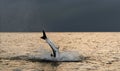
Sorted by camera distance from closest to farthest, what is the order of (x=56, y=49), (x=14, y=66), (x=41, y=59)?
(x=14, y=66)
(x=56, y=49)
(x=41, y=59)

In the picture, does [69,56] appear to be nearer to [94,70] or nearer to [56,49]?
[56,49]

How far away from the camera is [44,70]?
39.6 m

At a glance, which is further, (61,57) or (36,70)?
(61,57)

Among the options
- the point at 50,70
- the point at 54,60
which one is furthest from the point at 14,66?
the point at 54,60

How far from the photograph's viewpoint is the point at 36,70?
3925 cm

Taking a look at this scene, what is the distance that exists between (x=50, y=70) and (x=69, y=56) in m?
14.4

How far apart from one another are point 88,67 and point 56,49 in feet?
21.8

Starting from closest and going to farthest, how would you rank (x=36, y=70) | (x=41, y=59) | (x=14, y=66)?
(x=36, y=70) → (x=14, y=66) → (x=41, y=59)

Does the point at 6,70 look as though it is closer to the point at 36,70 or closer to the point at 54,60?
the point at 36,70

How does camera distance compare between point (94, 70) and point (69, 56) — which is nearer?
point (94, 70)

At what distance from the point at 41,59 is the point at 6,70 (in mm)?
12475

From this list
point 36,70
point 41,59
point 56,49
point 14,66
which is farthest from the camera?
point 41,59

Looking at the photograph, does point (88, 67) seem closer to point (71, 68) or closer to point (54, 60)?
point (71, 68)

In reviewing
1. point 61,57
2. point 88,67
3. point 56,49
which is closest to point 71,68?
point 88,67
